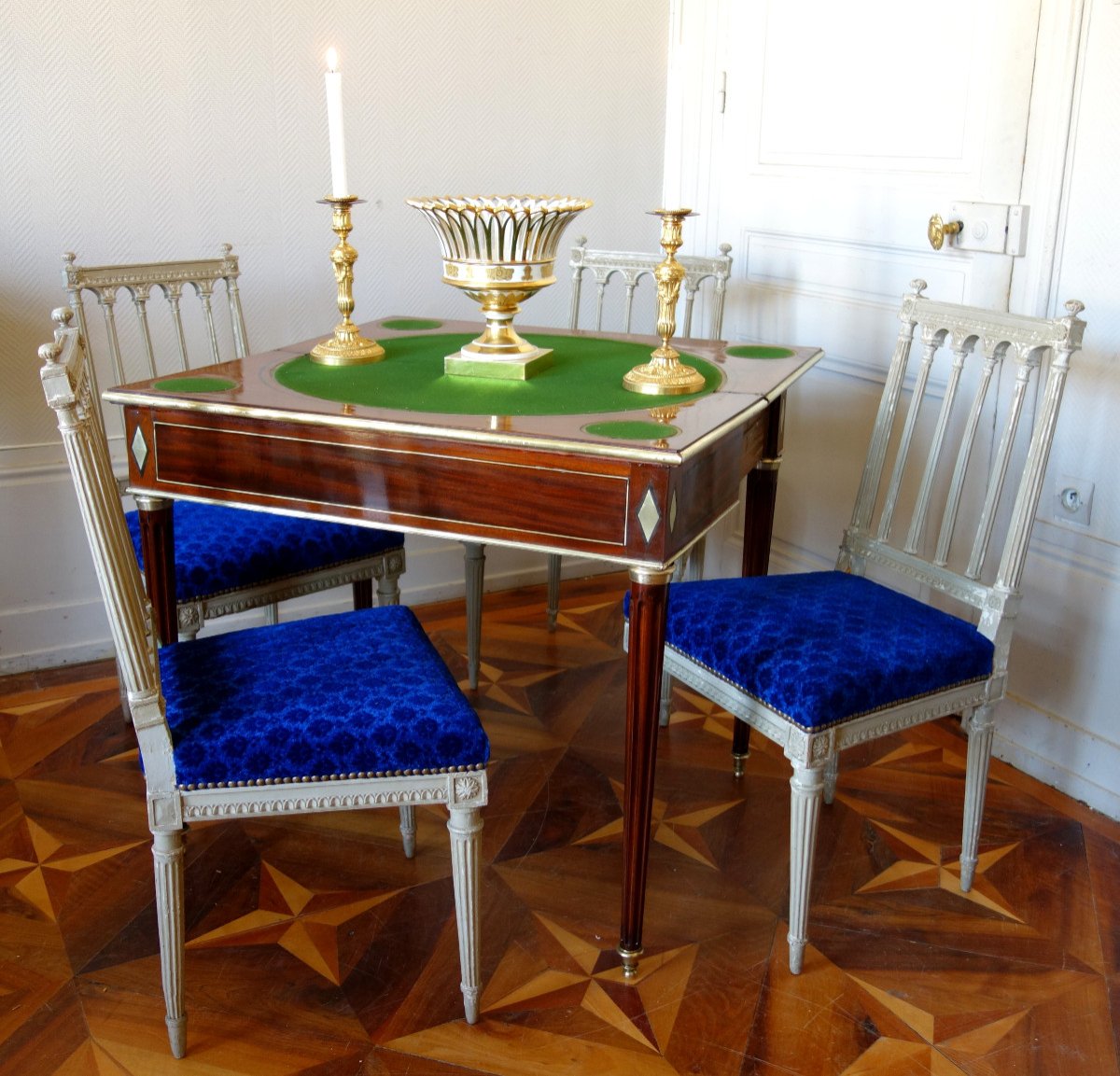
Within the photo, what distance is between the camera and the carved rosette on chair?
183 centimetres

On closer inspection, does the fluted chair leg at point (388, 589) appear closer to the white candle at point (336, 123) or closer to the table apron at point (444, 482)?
the table apron at point (444, 482)

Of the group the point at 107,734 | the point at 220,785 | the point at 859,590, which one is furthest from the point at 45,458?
the point at 859,590

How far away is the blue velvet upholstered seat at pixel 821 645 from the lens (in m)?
1.72

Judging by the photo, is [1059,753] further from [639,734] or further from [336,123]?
[336,123]

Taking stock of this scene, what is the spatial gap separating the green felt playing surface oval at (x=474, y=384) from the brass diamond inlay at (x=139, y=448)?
0.24 meters

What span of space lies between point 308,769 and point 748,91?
208 centimetres

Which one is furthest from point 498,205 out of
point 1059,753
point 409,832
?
point 1059,753

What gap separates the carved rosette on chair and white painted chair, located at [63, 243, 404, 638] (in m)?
0.48

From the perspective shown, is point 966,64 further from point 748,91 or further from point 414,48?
point 414,48

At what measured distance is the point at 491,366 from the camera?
6.40 ft

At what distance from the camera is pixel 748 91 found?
9.31 feet

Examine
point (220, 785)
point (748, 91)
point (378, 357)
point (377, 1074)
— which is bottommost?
point (377, 1074)

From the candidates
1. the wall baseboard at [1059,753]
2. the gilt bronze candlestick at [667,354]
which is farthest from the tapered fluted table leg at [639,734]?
the wall baseboard at [1059,753]

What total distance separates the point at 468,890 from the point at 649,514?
1.94ft
